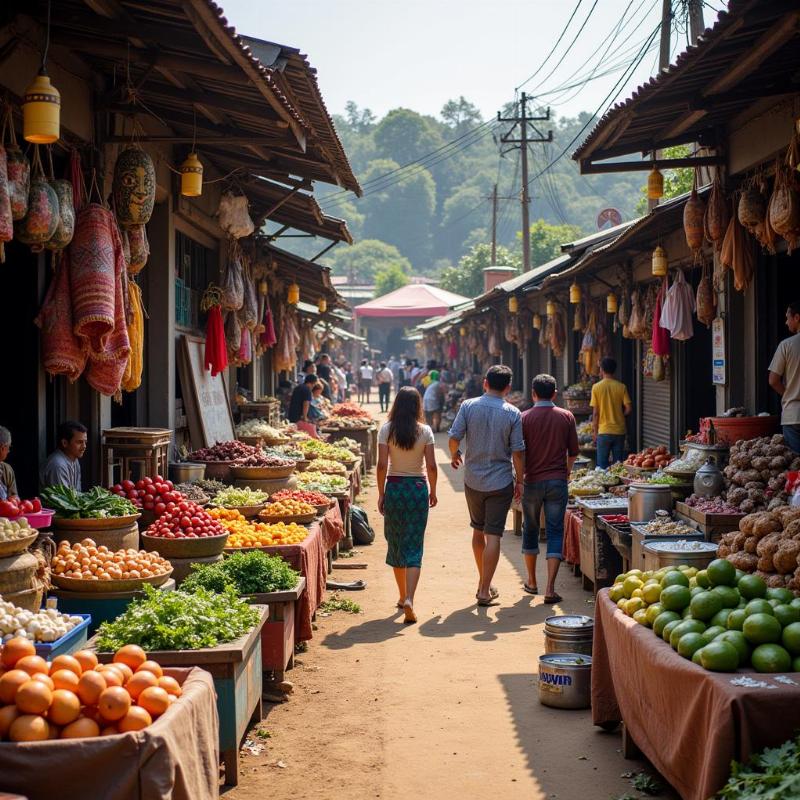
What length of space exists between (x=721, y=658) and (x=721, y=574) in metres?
0.88

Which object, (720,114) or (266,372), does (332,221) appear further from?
(266,372)

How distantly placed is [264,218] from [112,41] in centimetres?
664

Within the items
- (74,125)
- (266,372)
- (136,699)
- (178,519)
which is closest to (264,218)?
(74,125)

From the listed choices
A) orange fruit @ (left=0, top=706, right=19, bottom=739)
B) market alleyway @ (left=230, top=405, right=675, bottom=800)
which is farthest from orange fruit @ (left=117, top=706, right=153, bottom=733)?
market alleyway @ (left=230, top=405, right=675, bottom=800)

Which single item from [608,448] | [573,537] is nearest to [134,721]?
[573,537]

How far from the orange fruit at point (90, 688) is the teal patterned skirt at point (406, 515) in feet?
16.0

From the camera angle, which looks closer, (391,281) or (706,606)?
(706,606)

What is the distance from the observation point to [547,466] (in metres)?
9.53

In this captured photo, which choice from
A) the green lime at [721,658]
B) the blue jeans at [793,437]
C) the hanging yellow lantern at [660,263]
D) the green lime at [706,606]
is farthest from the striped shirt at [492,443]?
the green lime at [721,658]

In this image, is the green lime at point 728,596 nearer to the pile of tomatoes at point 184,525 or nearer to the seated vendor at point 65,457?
the pile of tomatoes at point 184,525

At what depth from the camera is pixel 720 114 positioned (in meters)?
9.45

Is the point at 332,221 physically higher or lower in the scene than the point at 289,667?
higher

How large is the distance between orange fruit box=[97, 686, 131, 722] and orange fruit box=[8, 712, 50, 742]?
211mm

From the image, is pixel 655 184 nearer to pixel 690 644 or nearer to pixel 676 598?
pixel 676 598
